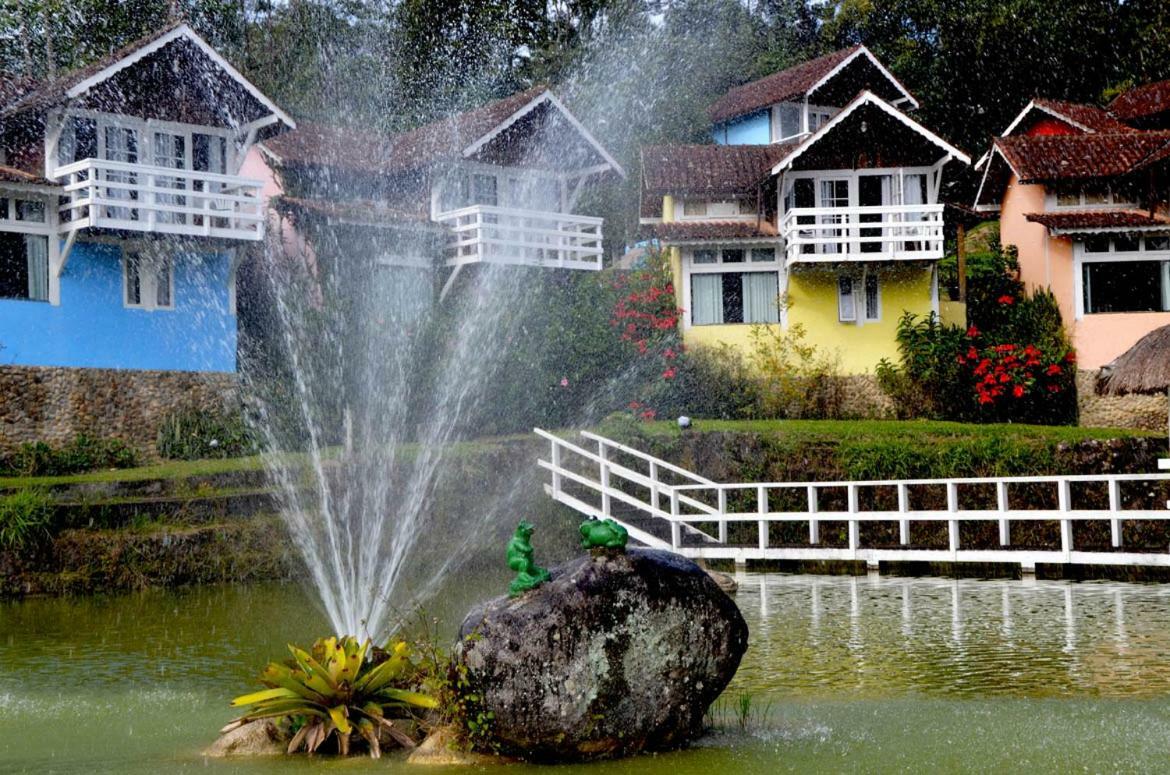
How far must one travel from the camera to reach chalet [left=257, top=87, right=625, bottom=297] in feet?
123

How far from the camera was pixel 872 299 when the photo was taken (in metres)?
39.2

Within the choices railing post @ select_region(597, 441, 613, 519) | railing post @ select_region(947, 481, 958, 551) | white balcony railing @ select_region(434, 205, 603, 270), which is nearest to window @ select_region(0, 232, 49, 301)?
white balcony railing @ select_region(434, 205, 603, 270)

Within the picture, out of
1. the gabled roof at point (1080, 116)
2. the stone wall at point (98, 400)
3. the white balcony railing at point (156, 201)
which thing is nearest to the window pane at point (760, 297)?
the gabled roof at point (1080, 116)

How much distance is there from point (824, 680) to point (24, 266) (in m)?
23.8

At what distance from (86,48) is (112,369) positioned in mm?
19188

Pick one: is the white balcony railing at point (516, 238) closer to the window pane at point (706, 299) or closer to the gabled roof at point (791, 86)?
the window pane at point (706, 299)

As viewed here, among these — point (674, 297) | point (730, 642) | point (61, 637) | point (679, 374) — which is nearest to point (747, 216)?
point (674, 297)

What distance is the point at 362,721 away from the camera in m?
10.8

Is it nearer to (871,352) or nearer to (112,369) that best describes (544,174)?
(871,352)

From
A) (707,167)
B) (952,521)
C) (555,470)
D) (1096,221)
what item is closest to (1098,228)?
(1096,221)

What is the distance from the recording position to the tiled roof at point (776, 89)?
43.7 metres

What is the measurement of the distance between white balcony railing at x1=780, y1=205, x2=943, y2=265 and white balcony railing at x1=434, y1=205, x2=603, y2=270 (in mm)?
5668

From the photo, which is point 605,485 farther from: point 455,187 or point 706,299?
point 455,187

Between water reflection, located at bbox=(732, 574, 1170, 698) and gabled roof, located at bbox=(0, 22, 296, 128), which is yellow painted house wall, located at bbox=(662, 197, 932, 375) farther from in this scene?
water reflection, located at bbox=(732, 574, 1170, 698)
